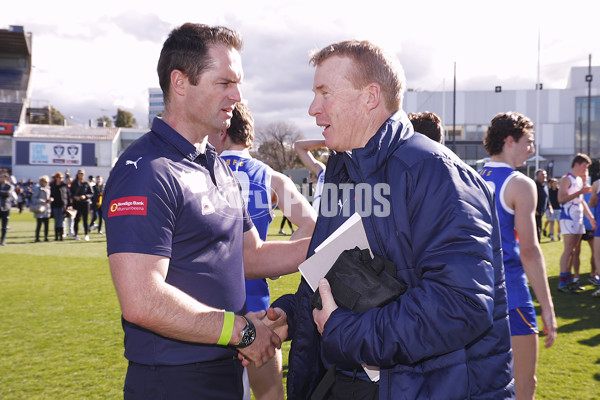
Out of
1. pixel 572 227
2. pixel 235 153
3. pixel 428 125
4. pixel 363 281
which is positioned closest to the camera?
pixel 363 281

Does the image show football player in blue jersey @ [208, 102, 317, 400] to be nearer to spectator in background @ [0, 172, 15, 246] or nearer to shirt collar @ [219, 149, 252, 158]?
shirt collar @ [219, 149, 252, 158]

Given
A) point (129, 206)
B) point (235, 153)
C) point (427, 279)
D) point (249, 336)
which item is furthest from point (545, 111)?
point (129, 206)

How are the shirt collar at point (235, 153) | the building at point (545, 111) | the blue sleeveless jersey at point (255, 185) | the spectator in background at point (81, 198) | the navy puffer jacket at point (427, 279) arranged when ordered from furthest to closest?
the building at point (545, 111) < the spectator in background at point (81, 198) < the shirt collar at point (235, 153) < the blue sleeveless jersey at point (255, 185) < the navy puffer jacket at point (427, 279)

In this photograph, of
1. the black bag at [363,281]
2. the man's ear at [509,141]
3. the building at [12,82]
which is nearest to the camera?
the black bag at [363,281]

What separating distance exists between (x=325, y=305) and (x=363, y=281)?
0.17 meters

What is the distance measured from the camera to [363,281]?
5.19 ft

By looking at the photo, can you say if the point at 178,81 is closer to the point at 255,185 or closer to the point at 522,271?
the point at 255,185

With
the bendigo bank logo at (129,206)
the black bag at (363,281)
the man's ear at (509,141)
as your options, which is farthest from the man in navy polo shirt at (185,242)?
the man's ear at (509,141)

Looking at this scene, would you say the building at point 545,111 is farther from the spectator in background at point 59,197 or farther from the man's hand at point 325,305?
the man's hand at point 325,305

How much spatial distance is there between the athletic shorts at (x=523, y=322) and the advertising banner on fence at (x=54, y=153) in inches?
2420

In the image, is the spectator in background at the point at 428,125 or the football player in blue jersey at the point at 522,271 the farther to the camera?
the spectator in background at the point at 428,125

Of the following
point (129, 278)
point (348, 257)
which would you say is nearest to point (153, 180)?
point (129, 278)

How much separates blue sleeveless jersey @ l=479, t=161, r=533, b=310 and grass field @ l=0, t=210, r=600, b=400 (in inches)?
58.8

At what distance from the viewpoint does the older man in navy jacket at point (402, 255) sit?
56.6 inches
